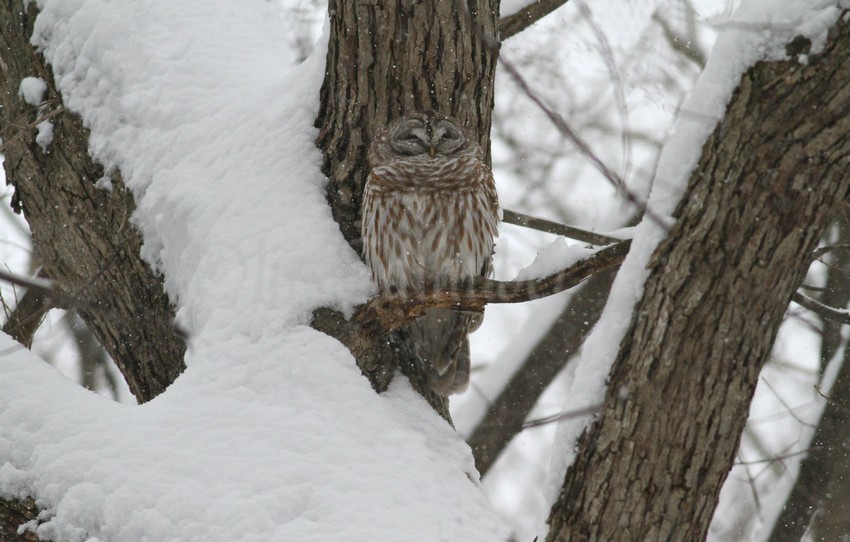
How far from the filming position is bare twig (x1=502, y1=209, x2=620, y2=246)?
465cm

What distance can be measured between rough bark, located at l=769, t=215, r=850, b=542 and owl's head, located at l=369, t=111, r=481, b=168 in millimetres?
2294

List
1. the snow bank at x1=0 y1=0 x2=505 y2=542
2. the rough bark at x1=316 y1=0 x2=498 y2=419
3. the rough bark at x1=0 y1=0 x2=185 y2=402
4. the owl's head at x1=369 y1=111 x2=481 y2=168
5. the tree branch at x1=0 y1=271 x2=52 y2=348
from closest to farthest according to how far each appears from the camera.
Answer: the snow bank at x1=0 y1=0 x2=505 y2=542 < the rough bark at x1=316 y1=0 x2=498 y2=419 < the rough bark at x1=0 y1=0 x2=185 y2=402 < the owl's head at x1=369 y1=111 x2=481 y2=168 < the tree branch at x1=0 y1=271 x2=52 y2=348

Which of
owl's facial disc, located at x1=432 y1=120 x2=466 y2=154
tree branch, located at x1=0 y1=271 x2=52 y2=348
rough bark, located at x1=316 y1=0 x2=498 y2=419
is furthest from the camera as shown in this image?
tree branch, located at x1=0 y1=271 x2=52 y2=348

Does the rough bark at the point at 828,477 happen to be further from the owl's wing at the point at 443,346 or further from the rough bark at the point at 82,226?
the rough bark at the point at 82,226

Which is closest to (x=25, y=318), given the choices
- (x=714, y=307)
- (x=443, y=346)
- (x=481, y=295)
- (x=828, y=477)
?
(x=443, y=346)

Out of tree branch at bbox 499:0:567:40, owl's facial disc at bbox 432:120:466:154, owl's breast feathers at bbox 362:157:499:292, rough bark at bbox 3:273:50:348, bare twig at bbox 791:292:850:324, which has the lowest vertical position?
rough bark at bbox 3:273:50:348

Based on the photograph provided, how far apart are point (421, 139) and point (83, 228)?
178 centimetres

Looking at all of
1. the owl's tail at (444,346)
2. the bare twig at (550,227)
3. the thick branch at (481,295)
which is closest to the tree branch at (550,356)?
the bare twig at (550,227)

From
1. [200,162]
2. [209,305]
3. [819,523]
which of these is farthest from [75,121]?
[819,523]

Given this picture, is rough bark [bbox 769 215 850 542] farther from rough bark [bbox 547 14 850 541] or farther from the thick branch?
rough bark [bbox 547 14 850 541]

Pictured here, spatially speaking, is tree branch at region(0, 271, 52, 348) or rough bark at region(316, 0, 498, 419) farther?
tree branch at region(0, 271, 52, 348)

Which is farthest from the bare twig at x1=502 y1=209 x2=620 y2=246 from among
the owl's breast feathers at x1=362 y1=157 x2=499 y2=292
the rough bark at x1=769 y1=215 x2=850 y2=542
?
the rough bark at x1=769 y1=215 x2=850 y2=542

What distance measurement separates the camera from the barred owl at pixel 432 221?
4480mm

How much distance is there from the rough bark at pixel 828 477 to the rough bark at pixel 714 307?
2.91 metres
